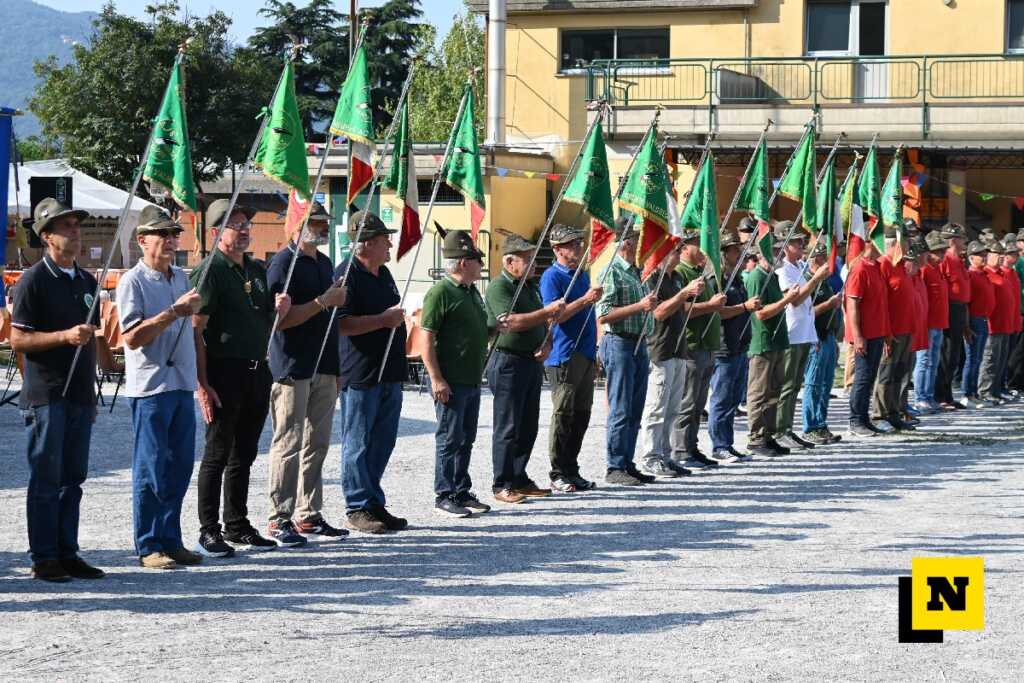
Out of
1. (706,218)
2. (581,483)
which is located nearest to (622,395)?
(581,483)

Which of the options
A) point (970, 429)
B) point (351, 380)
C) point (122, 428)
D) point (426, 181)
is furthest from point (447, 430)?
point (426, 181)

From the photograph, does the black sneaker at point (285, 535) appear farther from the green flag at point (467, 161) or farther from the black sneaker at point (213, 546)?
the green flag at point (467, 161)

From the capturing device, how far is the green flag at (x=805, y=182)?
17.1 metres

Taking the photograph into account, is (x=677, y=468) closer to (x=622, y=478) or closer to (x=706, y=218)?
(x=622, y=478)

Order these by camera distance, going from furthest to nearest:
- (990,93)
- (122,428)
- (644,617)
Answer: (990,93) < (122,428) < (644,617)

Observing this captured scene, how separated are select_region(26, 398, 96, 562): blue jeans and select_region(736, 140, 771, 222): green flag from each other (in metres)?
8.37

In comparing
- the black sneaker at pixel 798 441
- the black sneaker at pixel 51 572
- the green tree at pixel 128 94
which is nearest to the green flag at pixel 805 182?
the black sneaker at pixel 798 441

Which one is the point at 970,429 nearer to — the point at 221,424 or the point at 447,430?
the point at 447,430

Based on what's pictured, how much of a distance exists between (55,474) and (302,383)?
69.8 inches

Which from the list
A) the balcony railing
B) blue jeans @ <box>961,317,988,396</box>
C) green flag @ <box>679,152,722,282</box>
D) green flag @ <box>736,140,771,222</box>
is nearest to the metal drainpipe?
the balcony railing

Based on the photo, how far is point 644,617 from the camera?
8016mm

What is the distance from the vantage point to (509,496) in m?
12.1

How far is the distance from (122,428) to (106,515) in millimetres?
6335

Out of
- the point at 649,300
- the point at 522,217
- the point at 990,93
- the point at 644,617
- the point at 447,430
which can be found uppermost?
the point at 990,93
